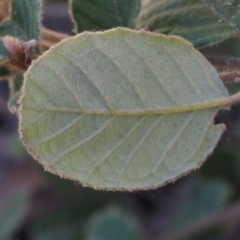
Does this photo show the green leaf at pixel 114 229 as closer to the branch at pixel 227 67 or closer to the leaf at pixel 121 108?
the branch at pixel 227 67

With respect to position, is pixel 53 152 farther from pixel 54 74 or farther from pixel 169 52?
pixel 169 52

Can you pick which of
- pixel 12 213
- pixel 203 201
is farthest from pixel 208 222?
pixel 12 213

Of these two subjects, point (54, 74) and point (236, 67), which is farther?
point (236, 67)

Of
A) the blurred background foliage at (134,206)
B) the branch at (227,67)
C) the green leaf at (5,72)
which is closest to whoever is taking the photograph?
the branch at (227,67)

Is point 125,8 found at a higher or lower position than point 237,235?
higher

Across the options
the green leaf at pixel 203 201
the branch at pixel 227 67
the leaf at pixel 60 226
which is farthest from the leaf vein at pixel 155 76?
the leaf at pixel 60 226

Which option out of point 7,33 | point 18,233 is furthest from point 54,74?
point 18,233

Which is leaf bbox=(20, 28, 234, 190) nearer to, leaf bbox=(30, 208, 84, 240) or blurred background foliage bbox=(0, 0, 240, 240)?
blurred background foliage bbox=(0, 0, 240, 240)

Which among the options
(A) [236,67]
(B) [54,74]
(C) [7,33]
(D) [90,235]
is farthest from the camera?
(D) [90,235]
